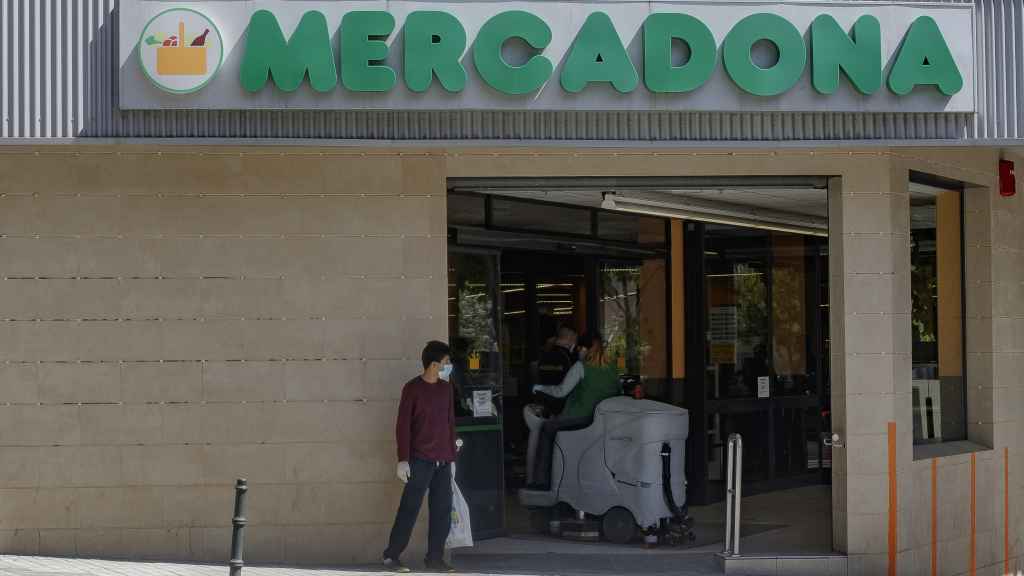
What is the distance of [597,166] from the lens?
1179cm

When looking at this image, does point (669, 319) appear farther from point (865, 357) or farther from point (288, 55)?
point (288, 55)

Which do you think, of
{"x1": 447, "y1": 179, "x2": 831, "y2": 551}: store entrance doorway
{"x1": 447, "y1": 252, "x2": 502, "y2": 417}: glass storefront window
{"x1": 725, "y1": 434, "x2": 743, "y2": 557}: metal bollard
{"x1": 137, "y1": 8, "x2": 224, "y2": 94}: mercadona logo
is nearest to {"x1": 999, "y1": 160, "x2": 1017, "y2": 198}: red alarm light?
{"x1": 447, "y1": 179, "x2": 831, "y2": 551}: store entrance doorway

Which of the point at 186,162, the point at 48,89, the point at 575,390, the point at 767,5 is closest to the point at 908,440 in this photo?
the point at 575,390

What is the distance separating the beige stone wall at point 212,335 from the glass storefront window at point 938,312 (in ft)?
10.0

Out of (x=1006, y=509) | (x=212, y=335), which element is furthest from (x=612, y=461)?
(x=1006, y=509)

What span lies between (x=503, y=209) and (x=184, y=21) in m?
4.58

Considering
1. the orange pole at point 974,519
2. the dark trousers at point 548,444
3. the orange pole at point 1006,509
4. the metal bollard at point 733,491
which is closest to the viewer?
the metal bollard at point 733,491

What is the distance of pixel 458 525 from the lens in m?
11.2

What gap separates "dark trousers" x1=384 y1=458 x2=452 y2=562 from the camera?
10945 mm

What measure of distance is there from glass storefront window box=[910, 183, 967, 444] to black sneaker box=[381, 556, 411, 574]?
507cm

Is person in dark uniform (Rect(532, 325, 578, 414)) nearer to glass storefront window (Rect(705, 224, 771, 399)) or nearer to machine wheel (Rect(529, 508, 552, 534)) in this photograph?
machine wheel (Rect(529, 508, 552, 534))

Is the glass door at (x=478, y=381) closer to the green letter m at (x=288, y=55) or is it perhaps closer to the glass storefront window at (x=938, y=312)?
the green letter m at (x=288, y=55)

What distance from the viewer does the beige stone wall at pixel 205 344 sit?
11.2 meters

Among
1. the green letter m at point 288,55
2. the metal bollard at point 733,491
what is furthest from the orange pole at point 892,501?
the green letter m at point 288,55
